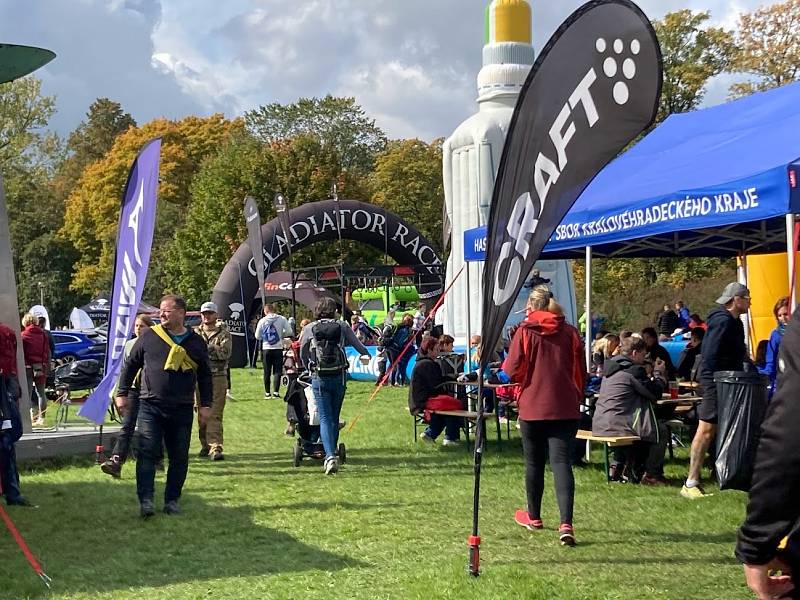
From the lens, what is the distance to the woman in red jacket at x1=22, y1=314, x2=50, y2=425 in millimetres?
14523

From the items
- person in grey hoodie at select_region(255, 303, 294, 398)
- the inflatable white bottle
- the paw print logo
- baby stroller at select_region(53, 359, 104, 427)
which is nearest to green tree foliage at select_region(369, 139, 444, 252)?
the inflatable white bottle

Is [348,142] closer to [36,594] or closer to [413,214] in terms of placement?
[413,214]

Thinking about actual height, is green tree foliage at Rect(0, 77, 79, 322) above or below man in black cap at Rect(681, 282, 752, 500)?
above

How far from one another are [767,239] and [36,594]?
906cm

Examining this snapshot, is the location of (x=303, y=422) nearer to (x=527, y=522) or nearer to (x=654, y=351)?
(x=527, y=522)

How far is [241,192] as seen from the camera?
46938mm

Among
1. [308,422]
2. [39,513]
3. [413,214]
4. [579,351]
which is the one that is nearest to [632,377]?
[579,351]

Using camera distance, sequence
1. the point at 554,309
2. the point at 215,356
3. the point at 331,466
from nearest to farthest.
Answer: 1. the point at 554,309
2. the point at 331,466
3. the point at 215,356

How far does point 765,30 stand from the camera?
35.2 meters

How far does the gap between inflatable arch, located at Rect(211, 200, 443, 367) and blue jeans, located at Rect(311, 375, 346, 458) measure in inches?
715

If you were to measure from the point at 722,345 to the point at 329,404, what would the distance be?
3734 millimetres

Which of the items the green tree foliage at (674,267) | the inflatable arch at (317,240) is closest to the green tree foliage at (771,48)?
the green tree foliage at (674,267)

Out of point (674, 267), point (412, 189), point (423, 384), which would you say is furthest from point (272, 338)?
point (412, 189)

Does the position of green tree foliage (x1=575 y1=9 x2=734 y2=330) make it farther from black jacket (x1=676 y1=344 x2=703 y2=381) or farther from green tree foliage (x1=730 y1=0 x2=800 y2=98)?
black jacket (x1=676 y1=344 x2=703 y2=381)
